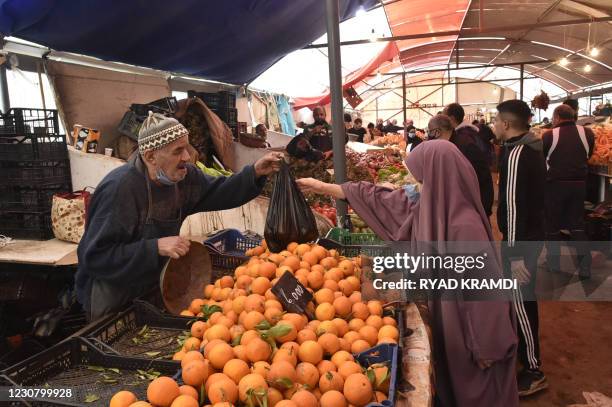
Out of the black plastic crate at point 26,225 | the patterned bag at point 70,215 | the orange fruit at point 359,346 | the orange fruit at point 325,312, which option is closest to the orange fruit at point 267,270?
the orange fruit at point 325,312

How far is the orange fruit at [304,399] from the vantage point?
129 centimetres

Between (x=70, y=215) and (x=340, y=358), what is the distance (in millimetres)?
3104

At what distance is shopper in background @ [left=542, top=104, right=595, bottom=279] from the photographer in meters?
5.63

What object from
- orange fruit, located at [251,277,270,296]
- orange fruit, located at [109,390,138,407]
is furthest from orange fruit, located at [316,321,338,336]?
orange fruit, located at [109,390,138,407]

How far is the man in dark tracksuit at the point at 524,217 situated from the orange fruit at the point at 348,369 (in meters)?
2.09

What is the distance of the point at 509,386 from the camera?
2193mm

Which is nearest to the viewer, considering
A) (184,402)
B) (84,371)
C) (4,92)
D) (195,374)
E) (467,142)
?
(184,402)

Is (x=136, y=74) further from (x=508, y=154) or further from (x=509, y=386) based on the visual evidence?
(x=509, y=386)

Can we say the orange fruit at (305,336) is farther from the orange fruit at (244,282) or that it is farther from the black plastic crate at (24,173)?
the black plastic crate at (24,173)

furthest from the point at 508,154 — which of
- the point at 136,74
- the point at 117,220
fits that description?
the point at 136,74

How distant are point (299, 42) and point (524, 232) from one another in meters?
5.63

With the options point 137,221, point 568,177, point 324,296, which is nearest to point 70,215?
point 137,221

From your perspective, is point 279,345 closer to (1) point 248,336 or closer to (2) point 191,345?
(1) point 248,336

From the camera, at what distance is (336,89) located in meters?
3.77
